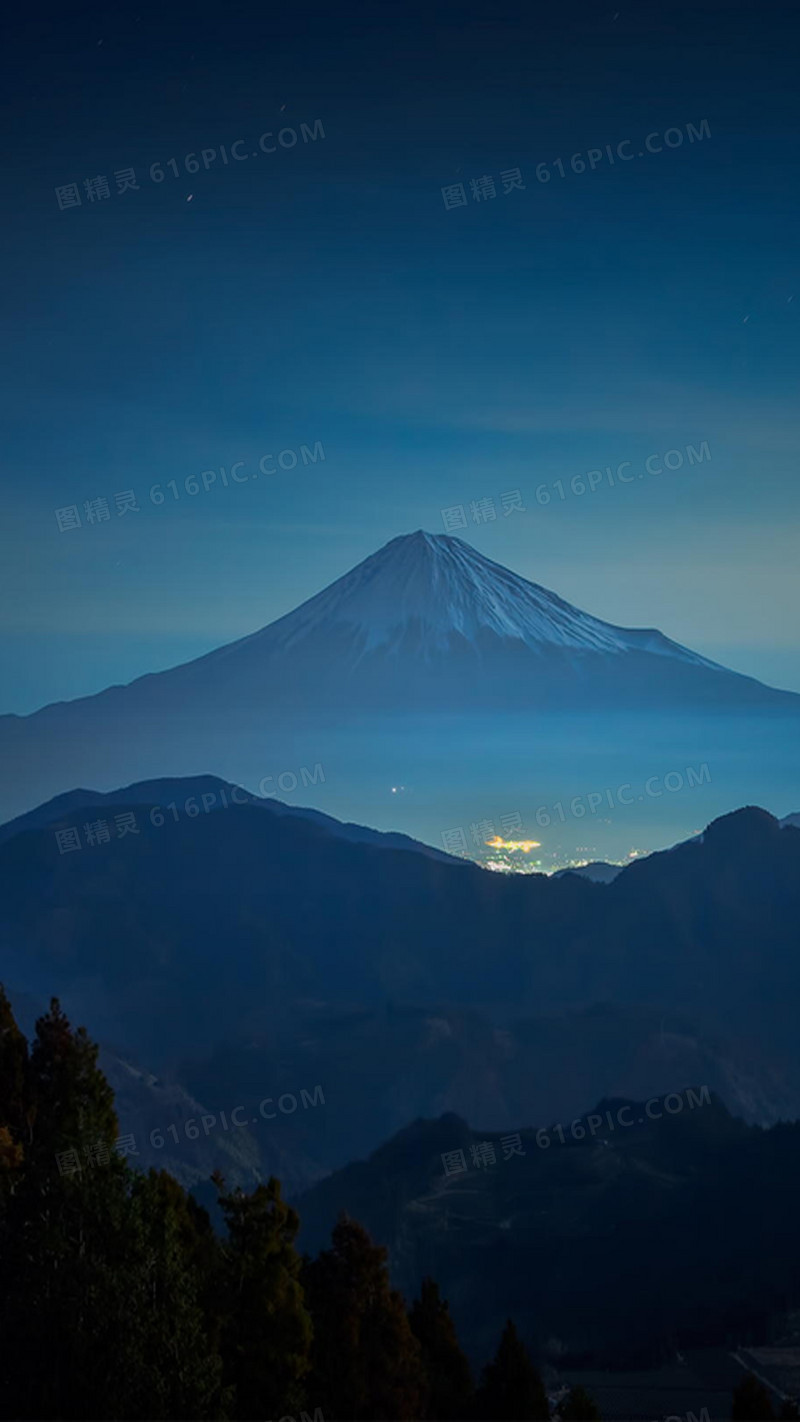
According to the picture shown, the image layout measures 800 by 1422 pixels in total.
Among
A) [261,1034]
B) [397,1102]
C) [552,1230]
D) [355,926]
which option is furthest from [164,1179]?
[355,926]

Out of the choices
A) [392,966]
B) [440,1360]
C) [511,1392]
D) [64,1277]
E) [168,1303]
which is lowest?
[511,1392]

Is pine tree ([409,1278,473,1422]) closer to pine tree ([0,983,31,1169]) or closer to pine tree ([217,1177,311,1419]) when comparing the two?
pine tree ([217,1177,311,1419])

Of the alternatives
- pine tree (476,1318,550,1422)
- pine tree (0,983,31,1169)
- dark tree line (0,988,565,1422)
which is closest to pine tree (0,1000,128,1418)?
dark tree line (0,988,565,1422)

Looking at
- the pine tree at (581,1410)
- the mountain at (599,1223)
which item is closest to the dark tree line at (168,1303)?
the pine tree at (581,1410)

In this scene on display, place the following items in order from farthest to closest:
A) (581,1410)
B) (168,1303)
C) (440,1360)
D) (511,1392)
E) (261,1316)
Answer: (440,1360), (581,1410), (511,1392), (261,1316), (168,1303)

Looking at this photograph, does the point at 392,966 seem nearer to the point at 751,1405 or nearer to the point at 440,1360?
the point at 440,1360

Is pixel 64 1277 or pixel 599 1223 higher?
pixel 64 1277

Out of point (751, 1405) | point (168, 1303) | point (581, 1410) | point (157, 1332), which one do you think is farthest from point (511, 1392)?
point (157, 1332)
